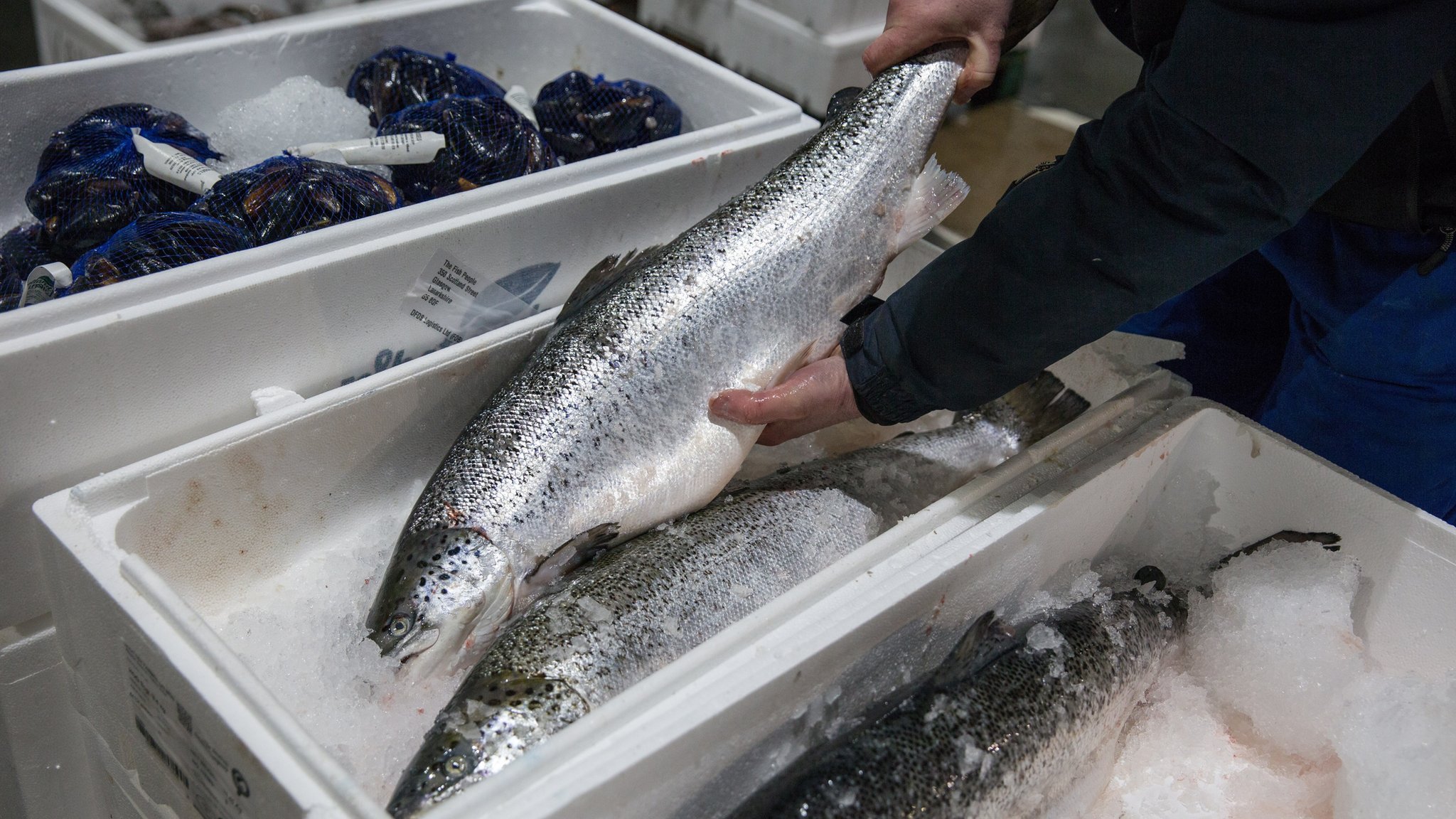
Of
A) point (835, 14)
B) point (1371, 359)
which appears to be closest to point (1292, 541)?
point (1371, 359)

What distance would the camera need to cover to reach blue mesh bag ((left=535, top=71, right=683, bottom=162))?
238cm

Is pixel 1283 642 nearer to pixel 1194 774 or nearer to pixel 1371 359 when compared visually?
pixel 1194 774

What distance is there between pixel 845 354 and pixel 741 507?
0.29 m

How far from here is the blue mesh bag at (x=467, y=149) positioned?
211cm

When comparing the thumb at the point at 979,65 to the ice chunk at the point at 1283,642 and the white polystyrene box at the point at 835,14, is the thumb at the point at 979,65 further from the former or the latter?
the white polystyrene box at the point at 835,14

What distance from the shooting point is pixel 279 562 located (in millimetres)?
1574

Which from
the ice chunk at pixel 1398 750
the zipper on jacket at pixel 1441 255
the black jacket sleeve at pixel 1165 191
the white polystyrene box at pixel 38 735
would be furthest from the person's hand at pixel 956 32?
the white polystyrene box at pixel 38 735

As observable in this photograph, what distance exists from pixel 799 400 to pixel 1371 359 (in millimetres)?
942

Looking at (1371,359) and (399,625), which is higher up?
(1371,359)

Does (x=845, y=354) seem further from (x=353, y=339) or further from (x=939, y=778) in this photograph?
(x=353, y=339)

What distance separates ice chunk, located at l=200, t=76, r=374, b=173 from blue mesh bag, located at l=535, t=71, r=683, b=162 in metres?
0.42

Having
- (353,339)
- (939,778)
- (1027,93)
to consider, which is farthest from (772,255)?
(1027,93)

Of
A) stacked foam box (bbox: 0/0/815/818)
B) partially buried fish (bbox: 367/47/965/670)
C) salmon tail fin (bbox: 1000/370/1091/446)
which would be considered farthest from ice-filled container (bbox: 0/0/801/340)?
salmon tail fin (bbox: 1000/370/1091/446)

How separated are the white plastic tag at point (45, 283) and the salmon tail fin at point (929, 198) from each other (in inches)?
54.5
